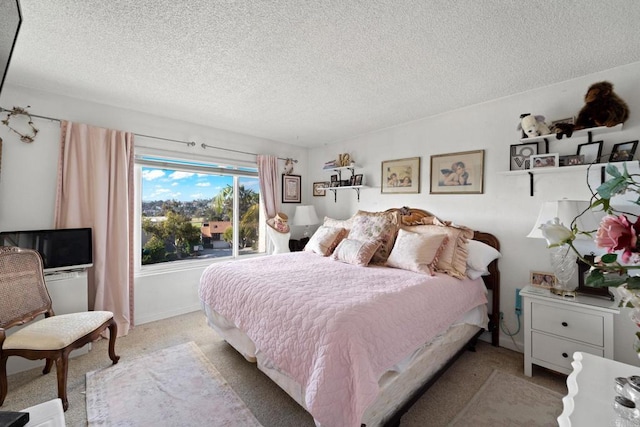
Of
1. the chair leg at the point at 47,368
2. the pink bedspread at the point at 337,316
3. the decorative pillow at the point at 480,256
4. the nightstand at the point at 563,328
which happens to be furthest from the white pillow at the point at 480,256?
the chair leg at the point at 47,368

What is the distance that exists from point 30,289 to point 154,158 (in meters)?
1.75

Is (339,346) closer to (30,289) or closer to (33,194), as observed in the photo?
(30,289)

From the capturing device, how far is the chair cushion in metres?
1.75

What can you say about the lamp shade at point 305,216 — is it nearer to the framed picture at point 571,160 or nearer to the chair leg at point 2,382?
the framed picture at point 571,160

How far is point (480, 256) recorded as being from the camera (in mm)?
2420

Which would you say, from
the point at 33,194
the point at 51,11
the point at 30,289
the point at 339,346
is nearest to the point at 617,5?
the point at 339,346

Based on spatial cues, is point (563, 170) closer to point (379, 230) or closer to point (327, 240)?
point (379, 230)

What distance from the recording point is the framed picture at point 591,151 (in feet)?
6.84

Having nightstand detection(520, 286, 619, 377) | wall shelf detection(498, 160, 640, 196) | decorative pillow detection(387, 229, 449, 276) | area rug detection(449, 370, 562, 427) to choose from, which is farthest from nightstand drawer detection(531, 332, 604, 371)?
wall shelf detection(498, 160, 640, 196)

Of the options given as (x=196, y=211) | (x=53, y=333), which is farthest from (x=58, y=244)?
(x=196, y=211)

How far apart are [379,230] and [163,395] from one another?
2.32 meters

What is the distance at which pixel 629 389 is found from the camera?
2.75ft

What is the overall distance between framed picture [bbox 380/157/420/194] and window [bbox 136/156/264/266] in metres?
2.00

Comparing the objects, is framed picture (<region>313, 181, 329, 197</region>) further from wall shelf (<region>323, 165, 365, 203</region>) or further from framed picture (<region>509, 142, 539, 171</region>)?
framed picture (<region>509, 142, 539, 171</region>)
